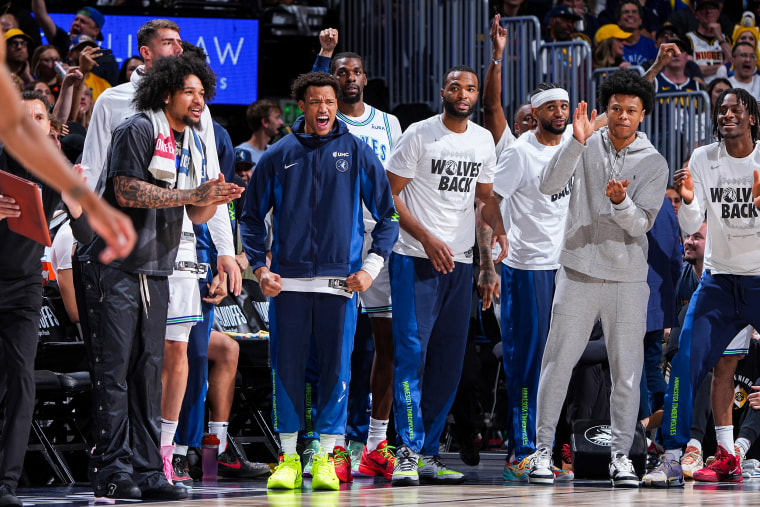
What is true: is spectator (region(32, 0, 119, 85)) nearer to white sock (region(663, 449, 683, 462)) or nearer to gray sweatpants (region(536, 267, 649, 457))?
gray sweatpants (region(536, 267, 649, 457))

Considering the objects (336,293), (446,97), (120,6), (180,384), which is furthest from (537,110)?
(120,6)

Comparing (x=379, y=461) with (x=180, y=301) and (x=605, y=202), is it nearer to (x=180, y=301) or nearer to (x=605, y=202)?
(x=180, y=301)

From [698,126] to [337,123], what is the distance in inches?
197

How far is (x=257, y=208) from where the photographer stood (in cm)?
571

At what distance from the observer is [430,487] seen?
18.6 feet

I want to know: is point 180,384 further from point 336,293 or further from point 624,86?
point 624,86

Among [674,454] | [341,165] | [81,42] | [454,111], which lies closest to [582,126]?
[454,111]

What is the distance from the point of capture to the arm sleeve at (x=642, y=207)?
18.4 feet

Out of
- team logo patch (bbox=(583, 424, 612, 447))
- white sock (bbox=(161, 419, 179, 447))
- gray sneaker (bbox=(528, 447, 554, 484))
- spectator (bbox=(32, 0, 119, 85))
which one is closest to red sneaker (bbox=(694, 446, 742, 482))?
team logo patch (bbox=(583, 424, 612, 447))

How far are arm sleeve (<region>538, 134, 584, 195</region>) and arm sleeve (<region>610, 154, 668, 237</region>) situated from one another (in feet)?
0.94

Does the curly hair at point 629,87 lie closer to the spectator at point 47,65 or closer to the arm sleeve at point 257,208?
the arm sleeve at point 257,208

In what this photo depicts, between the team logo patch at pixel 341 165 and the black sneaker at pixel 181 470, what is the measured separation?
5.73 feet

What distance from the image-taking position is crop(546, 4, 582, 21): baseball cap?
1151 cm

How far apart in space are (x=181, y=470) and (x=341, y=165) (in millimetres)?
1808
